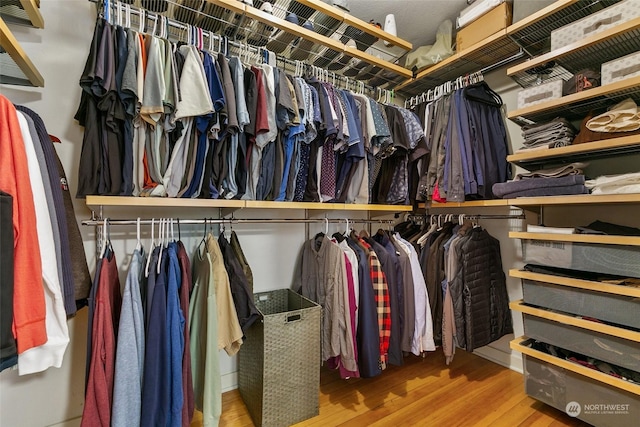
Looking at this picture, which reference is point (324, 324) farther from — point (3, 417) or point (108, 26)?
point (108, 26)

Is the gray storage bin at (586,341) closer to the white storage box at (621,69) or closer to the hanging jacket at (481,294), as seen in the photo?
the hanging jacket at (481,294)

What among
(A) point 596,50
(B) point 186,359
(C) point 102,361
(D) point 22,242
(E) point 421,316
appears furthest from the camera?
(E) point 421,316

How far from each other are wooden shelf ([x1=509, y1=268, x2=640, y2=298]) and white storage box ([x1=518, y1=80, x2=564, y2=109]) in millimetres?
913

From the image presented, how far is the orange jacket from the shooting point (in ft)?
2.26

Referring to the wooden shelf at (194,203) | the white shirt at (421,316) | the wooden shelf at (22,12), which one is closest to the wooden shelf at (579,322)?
the white shirt at (421,316)

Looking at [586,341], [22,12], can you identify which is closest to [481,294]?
[586,341]

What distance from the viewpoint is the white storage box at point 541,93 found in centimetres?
147

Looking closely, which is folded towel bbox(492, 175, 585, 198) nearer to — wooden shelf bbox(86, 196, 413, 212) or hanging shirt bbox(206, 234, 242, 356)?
wooden shelf bbox(86, 196, 413, 212)

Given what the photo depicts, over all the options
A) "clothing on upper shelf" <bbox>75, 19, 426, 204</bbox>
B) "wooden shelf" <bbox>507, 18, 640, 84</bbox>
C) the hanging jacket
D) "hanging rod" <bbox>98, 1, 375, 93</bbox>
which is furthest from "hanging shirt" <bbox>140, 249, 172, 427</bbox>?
Result: "wooden shelf" <bbox>507, 18, 640, 84</bbox>

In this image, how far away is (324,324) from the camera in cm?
164

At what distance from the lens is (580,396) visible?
1.42 meters

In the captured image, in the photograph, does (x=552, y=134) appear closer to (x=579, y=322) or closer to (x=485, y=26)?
(x=485, y=26)

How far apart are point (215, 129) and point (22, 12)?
848mm

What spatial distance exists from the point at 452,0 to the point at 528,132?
107 cm
